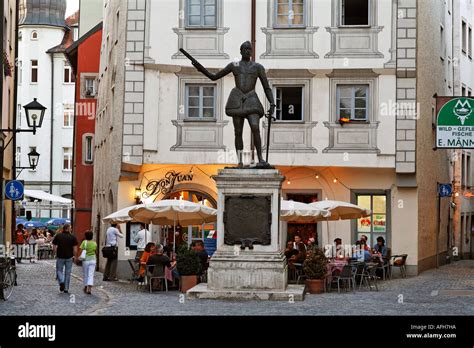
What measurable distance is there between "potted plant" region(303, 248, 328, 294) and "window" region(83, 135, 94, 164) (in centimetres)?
2891

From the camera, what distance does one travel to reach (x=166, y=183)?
115ft

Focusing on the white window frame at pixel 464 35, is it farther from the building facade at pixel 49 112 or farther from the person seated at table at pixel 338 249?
the building facade at pixel 49 112

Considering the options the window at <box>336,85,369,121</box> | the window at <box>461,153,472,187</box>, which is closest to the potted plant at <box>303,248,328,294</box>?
the window at <box>336,85,369,121</box>

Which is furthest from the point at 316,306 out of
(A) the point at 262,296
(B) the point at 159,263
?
(B) the point at 159,263

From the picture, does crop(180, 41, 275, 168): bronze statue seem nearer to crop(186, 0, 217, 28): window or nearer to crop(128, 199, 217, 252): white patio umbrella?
crop(128, 199, 217, 252): white patio umbrella

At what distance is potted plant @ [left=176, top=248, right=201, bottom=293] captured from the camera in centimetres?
2608

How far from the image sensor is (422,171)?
119 ft

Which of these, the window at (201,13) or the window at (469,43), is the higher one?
the window at (469,43)

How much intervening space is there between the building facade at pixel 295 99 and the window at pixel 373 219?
111mm

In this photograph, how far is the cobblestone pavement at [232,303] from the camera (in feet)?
67.3

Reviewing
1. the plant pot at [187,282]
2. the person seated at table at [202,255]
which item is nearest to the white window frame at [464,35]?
the person seated at table at [202,255]

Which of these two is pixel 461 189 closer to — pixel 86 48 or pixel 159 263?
pixel 86 48

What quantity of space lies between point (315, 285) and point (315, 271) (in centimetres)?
31
